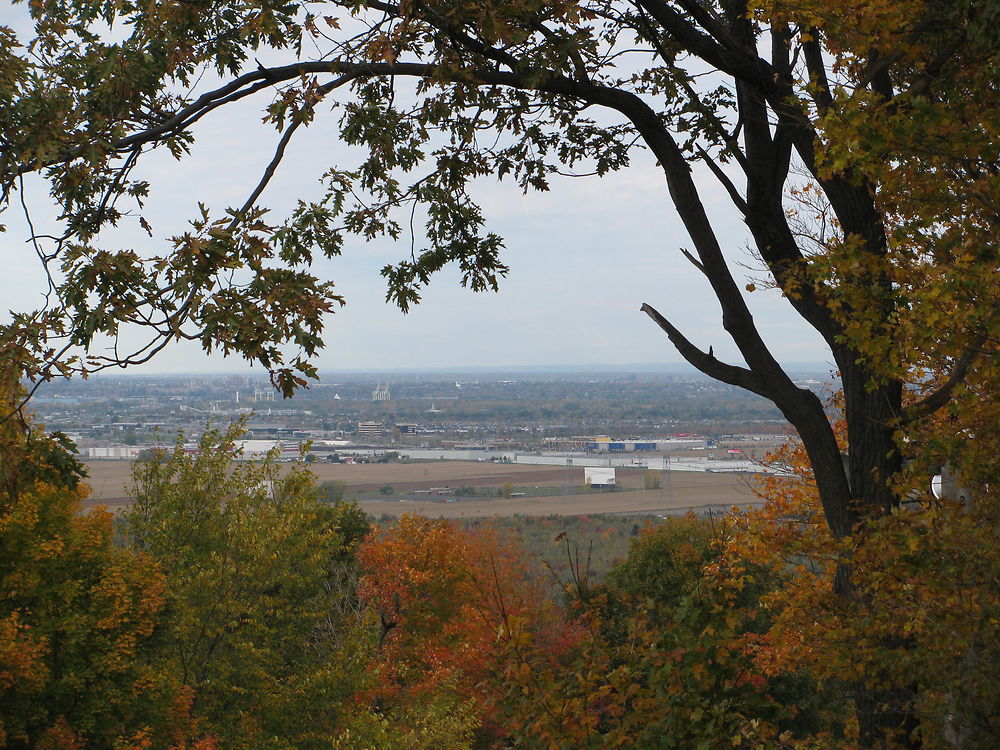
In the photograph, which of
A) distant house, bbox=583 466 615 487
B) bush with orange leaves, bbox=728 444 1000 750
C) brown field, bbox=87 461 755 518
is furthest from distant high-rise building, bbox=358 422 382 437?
bush with orange leaves, bbox=728 444 1000 750

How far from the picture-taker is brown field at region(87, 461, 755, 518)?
Answer: 261 ft

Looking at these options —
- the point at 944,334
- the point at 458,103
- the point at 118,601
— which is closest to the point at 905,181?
the point at 944,334

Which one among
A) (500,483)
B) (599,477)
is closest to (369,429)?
(500,483)

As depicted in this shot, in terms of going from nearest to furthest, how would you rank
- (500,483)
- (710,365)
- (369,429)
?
(710,365), (500,483), (369,429)

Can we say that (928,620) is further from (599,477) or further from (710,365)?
(599,477)

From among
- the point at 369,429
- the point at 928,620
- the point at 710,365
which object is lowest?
the point at 369,429

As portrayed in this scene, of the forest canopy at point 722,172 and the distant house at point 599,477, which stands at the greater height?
the forest canopy at point 722,172

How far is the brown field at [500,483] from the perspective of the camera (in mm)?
79625

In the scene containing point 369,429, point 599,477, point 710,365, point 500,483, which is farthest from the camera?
point 369,429

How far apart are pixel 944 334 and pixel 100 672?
45.0ft

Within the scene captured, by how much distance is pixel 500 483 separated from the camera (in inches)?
3895

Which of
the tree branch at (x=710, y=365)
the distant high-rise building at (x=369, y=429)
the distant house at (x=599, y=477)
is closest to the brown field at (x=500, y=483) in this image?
the distant house at (x=599, y=477)

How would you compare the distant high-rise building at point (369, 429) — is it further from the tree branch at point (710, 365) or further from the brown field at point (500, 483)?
the tree branch at point (710, 365)

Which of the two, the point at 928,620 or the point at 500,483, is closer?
the point at 928,620
